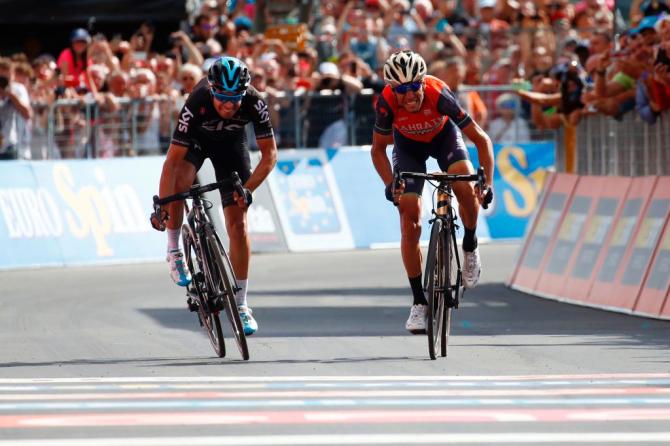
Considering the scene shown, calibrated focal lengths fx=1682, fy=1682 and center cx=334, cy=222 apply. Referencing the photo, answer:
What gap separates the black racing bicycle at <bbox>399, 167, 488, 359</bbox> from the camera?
10773mm

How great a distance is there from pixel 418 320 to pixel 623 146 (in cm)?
463

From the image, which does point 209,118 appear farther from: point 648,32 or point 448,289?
point 648,32

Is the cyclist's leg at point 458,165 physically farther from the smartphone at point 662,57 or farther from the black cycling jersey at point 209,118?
the smartphone at point 662,57

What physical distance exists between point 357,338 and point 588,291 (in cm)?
330

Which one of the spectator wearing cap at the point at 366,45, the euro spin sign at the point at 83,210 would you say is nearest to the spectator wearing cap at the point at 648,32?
the euro spin sign at the point at 83,210

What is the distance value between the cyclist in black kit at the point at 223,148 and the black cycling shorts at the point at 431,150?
942mm

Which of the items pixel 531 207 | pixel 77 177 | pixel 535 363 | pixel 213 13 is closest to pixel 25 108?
pixel 77 177

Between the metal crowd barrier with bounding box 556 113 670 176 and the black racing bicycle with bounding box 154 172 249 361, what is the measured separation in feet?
16.5

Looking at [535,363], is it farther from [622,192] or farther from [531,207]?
[531,207]

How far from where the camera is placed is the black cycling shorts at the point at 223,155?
11.3 m

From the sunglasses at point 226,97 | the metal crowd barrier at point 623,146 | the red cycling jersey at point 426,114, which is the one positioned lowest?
the metal crowd barrier at point 623,146

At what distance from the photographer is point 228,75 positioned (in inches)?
418

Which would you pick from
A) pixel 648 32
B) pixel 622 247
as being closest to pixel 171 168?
pixel 622 247

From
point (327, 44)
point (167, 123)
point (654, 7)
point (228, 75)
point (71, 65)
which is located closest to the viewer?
point (228, 75)
